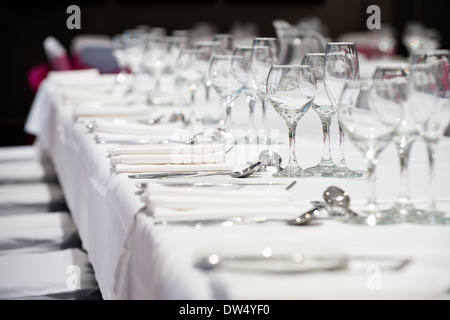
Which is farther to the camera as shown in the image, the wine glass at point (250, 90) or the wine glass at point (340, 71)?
the wine glass at point (250, 90)

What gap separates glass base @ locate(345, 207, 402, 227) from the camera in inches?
Answer: 53.4

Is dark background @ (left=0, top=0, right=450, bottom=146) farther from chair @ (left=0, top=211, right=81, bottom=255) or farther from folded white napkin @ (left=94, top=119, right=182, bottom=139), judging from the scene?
folded white napkin @ (left=94, top=119, right=182, bottom=139)

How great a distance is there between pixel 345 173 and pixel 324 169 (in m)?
0.05

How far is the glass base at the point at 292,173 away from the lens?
5.75 ft

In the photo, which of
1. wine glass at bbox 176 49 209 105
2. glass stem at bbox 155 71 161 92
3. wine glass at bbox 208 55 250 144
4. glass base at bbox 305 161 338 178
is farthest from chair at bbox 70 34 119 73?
glass base at bbox 305 161 338 178

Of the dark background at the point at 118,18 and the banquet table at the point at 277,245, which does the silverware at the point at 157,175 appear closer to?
the banquet table at the point at 277,245

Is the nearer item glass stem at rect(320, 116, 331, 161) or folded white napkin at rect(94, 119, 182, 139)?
glass stem at rect(320, 116, 331, 161)

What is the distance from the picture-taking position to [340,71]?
1.79m

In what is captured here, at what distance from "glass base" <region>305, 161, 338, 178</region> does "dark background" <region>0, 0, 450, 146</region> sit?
276 inches

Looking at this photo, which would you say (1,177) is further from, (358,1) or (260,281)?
(358,1)

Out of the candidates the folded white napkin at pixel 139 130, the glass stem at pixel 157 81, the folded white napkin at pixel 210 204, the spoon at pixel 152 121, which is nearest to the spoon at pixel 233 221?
the folded white napkin at pixel 210 204

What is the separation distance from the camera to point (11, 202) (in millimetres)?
3648

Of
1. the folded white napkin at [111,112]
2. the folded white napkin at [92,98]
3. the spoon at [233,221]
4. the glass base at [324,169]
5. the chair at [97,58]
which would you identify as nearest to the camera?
the spoon at [233,221]

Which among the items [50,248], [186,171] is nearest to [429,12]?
[50,248]
